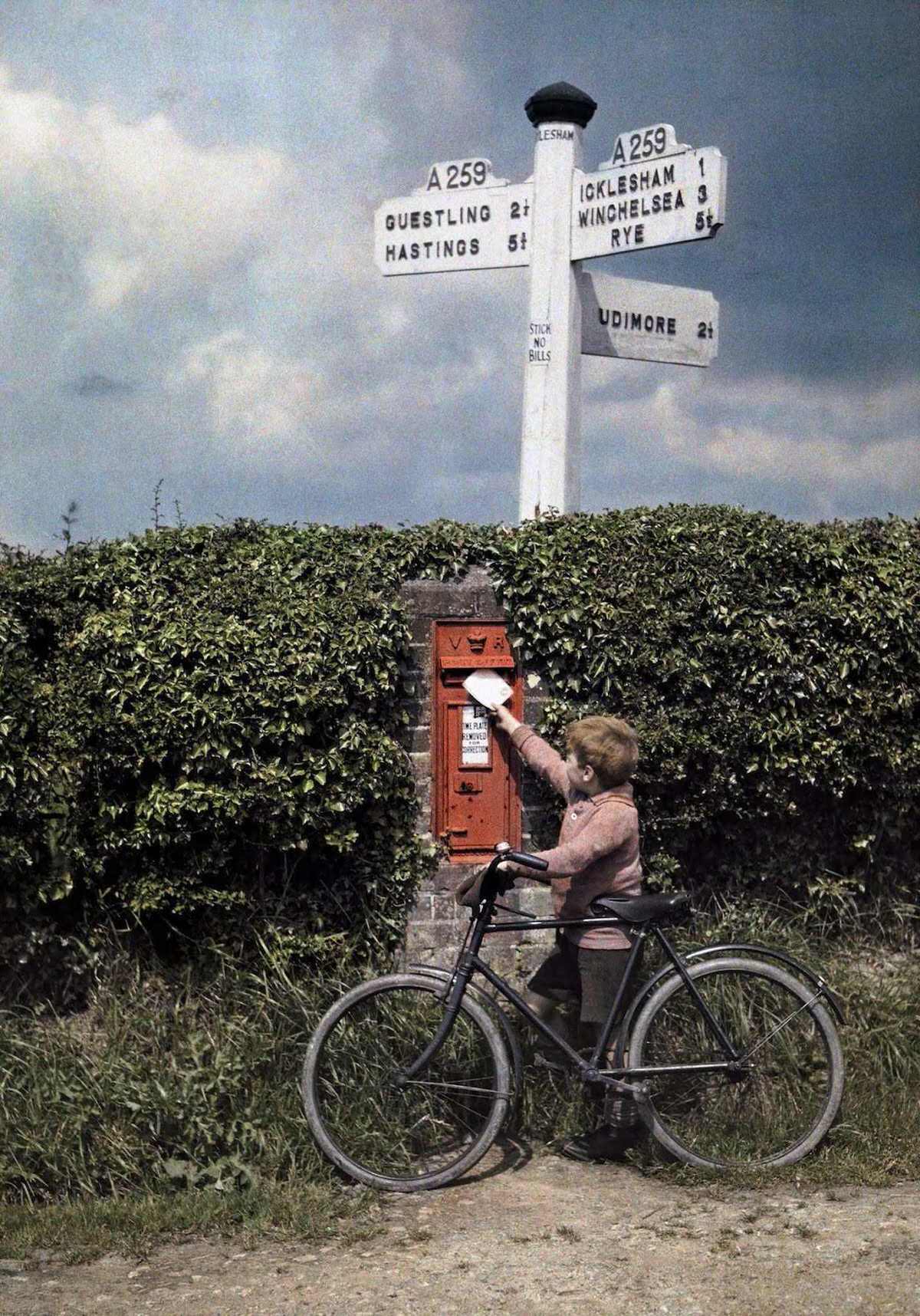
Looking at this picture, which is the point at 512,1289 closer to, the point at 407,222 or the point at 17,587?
the point at 17,587

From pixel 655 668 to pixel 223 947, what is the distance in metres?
2.25

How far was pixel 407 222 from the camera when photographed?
8.08 metres

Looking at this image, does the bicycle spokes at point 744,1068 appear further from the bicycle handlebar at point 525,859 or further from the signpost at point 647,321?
the signpost at point 647,321

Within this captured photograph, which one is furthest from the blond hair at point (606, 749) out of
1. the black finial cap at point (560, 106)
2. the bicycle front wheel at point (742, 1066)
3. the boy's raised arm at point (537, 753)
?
the black finial cap at point (560, 106)

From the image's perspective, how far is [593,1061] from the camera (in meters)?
5.36

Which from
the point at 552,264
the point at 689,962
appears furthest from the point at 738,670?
the point at 552,264

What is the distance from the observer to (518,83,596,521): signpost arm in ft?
26.2

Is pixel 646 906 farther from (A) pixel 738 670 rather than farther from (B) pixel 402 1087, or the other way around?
(A) pixel 738 670

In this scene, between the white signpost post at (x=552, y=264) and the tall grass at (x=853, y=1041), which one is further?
the white signpost post at (x=552, y=264)

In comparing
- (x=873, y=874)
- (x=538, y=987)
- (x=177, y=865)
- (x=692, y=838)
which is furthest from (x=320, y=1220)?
(x=873, y=874)

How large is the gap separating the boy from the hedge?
88 cm

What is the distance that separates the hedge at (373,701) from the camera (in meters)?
5.98

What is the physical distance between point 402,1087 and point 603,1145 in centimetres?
81

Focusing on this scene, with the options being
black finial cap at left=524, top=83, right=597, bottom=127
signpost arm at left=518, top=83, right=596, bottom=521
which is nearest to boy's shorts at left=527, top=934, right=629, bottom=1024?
signpost arm at left=518, top=83, right=596, bottom=521
